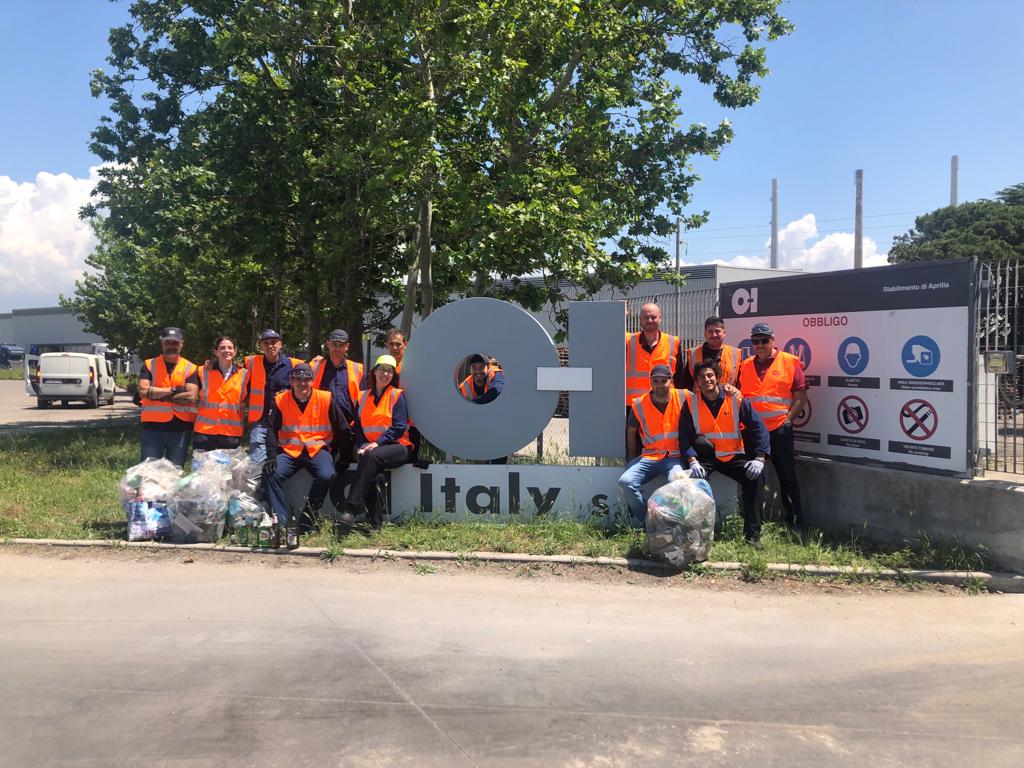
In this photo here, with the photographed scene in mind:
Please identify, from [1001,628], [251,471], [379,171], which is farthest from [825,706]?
[379,171]

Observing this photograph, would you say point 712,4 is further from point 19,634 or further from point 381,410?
point 19,634

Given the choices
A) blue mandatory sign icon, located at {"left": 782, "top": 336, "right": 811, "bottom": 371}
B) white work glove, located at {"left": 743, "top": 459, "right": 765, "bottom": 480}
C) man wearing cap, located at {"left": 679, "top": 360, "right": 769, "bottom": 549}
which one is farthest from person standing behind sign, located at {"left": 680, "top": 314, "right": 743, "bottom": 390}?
white work glove, located at {"left": 743, "top": 459, "right": 765, "bottom": 480}

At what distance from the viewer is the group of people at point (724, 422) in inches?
266

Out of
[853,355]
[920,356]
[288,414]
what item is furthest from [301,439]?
[920,356]

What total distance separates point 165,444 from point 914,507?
7.06 meters

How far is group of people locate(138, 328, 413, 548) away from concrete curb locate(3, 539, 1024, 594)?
1.63 feet

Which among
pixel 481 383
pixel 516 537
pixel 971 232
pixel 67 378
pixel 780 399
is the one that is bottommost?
pixel 516 537

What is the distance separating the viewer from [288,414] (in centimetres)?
716

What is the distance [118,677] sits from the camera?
13.6 ft

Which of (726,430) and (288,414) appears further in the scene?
(288,414)

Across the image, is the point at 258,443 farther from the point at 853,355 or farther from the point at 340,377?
Result: the point at 853,355

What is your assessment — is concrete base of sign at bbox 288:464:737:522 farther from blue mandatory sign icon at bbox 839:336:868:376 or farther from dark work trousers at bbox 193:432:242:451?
blue mandatory sign icon at bbox 839:336:868:376

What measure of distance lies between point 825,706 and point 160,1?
575 inches

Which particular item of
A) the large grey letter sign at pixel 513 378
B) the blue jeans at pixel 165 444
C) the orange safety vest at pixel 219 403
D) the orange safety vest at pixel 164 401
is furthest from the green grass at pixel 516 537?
the orange safety vest at pixel 219 403
